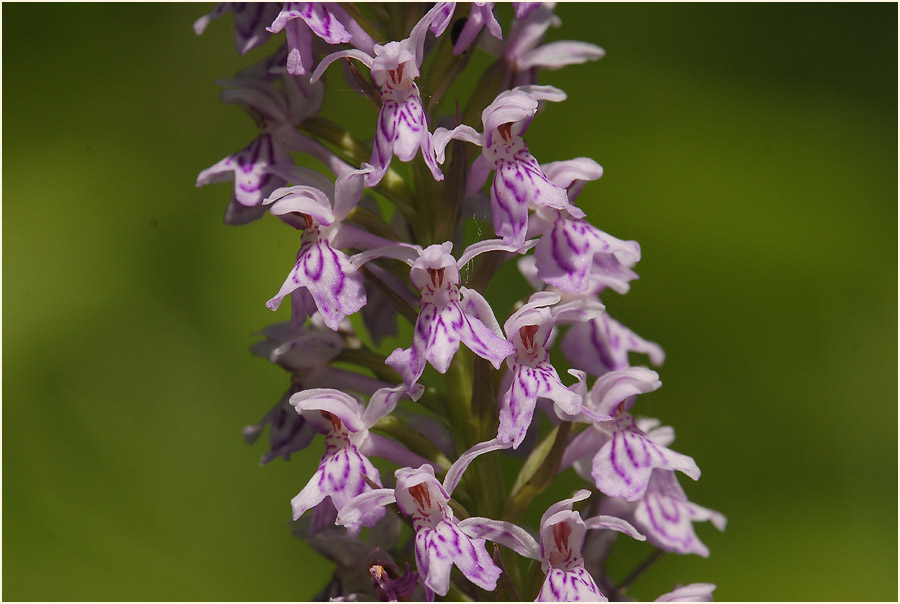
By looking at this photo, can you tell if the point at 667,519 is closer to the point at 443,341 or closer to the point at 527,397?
the point at 527,397

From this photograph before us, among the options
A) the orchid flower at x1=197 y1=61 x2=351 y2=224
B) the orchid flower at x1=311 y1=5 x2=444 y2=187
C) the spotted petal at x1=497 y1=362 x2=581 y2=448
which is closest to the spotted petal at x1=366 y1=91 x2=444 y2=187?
the orchid flower at x1=311 y1=5 x2=444 y2=187

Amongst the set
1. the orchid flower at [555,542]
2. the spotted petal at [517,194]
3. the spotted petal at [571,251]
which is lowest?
the orchid flower at [555,542]

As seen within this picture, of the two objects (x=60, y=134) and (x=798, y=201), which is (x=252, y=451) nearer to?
(x=60, y=134)

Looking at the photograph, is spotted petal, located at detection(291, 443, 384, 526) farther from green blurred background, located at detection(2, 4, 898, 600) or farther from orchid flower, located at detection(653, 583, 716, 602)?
green blurred background, located at detection(2, 4, 898, 600)

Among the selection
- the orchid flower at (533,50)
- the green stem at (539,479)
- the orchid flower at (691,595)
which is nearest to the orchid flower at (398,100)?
the orchid flower at (533,50)

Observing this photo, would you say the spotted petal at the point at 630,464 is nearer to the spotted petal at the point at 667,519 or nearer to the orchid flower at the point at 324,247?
the spotted petal at the point at 667,519

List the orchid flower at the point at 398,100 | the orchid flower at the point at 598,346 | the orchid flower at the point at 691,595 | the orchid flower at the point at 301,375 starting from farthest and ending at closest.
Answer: the orchid flower at the point at 598,346
the orchid flower at the point at 301,375
the orchid flower at the point at 691,595
the orchid flower at the point at 398,100

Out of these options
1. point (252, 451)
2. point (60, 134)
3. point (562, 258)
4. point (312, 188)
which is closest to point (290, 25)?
point (312, 188)

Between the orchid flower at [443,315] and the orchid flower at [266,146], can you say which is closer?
the orchid flower at [443,315]
